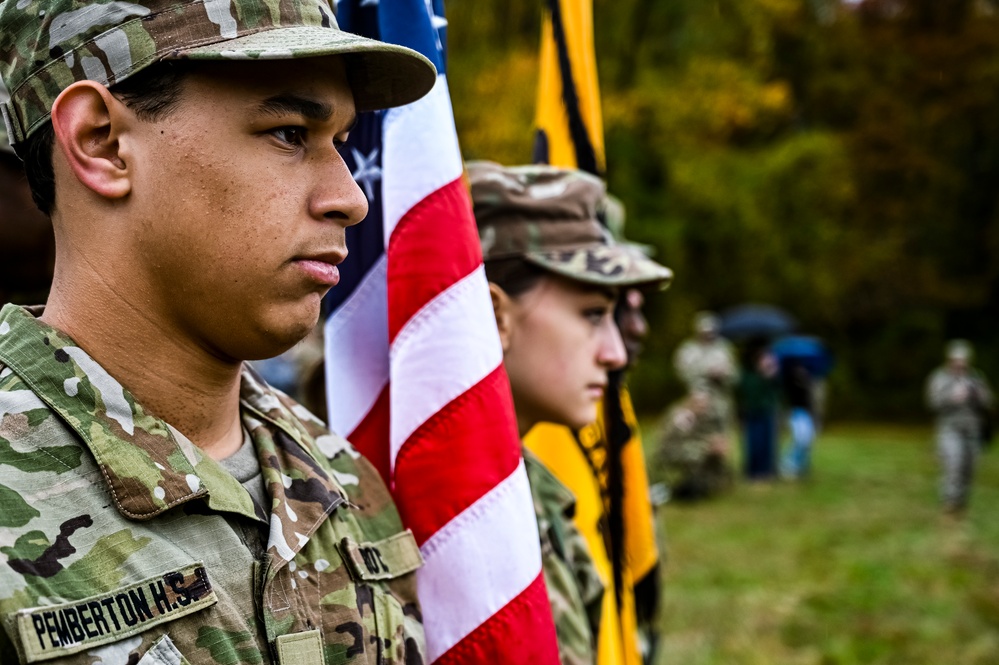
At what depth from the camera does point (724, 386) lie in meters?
11.7

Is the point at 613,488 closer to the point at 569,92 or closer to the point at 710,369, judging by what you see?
the point at 569,92

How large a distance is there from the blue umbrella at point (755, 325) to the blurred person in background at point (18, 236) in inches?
474

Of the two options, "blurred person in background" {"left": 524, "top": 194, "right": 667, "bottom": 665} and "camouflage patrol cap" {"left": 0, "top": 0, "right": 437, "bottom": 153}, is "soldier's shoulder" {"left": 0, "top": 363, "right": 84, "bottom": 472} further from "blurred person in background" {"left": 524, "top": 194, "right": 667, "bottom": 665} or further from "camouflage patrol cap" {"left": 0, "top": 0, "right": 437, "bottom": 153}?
"blurred person in background" {"left": 524, "top": 194, "right": 667, "bottom": 665}

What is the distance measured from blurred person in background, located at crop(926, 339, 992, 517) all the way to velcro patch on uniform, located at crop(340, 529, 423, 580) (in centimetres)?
983

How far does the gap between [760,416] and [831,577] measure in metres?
4.54

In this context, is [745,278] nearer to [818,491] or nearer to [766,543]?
[818,491]

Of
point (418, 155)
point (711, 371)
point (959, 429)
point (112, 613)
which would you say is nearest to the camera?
point (112, 613)

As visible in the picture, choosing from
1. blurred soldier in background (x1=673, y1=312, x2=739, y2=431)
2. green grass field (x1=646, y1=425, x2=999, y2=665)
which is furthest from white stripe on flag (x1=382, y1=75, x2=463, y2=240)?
blurred soldier in background (x1=673, y1=312, x2=739, y2=431)

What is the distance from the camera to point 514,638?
174 centimetres

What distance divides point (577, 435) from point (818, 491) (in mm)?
9208

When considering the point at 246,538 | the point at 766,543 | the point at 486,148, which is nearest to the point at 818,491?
the point at 766,543

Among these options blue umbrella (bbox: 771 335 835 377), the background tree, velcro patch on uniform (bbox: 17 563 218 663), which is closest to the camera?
velcro patch on uniform (bbox: 17 563 218 663)

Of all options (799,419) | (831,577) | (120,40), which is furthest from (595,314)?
(799,419)

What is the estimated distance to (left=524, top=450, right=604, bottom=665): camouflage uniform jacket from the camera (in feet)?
7.05
